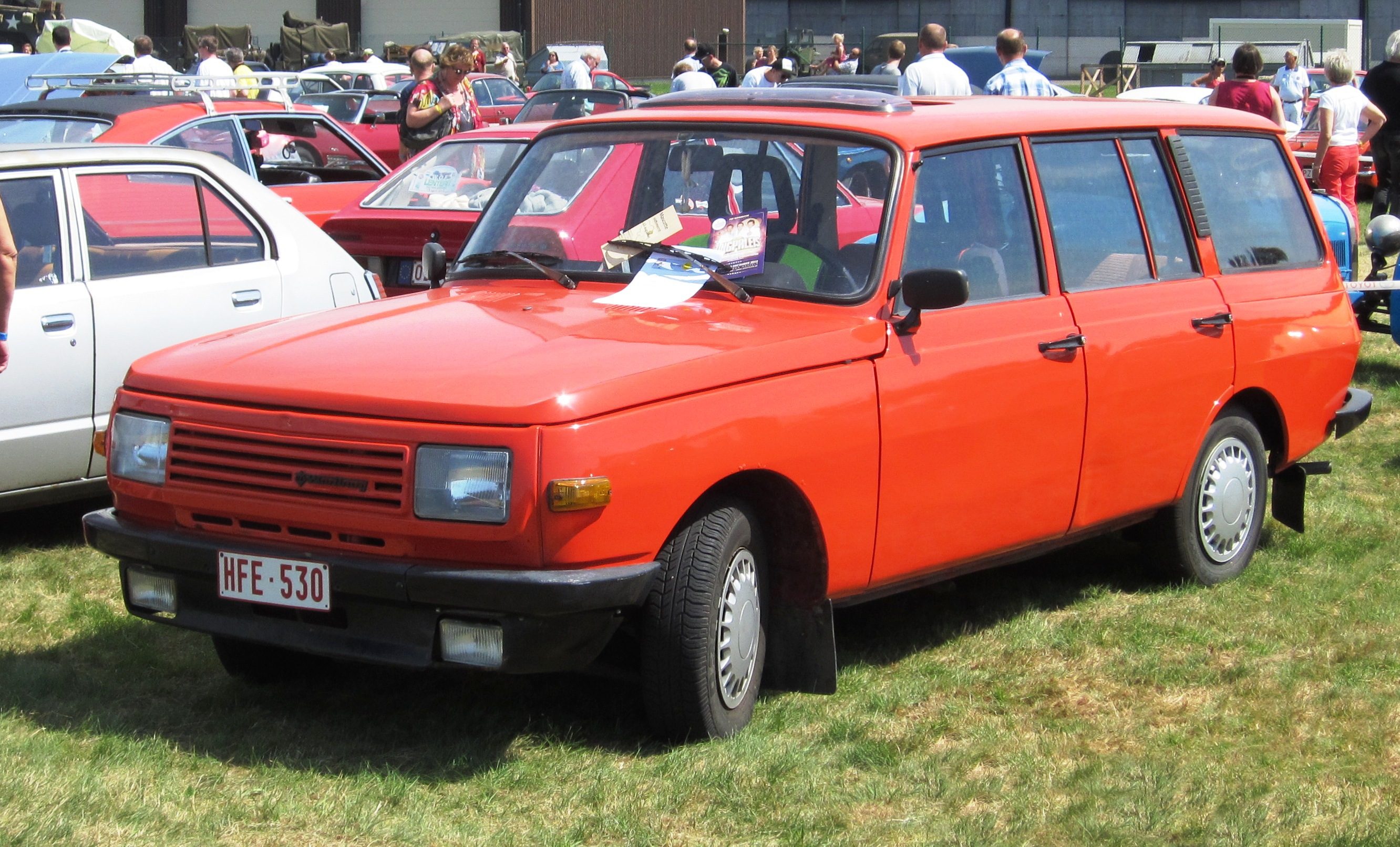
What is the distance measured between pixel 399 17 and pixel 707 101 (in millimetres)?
51023

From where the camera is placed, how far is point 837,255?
4.95 metres

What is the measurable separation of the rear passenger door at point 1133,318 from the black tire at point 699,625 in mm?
1543

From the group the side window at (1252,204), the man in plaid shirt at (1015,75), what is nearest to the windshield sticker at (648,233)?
the side window at (1252,204)

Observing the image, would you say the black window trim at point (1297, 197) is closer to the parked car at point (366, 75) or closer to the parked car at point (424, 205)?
the parked car at point (424, 205)

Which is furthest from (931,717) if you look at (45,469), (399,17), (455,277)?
(399,17)

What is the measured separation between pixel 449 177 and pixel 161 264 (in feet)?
11.5

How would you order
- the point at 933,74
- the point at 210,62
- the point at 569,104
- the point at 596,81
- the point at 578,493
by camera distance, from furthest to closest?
the point at 596,81
the point at 569,104
the point at 210,62
the point at 933,74
the point at 578,493

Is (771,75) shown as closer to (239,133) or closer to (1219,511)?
(239,133)

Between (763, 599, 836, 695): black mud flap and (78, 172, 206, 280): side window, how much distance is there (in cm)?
337

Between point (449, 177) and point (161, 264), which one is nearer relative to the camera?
point (161, 264)

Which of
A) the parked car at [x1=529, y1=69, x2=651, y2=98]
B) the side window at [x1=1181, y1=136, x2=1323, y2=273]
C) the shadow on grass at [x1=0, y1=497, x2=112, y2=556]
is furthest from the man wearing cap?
the side window at [x1=1181, y1=136, x2=1323, y2=273]

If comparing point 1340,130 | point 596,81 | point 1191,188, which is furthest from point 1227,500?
point 596,81

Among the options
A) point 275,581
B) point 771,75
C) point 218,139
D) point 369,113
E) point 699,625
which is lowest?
point 699,625

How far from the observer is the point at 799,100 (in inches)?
214
